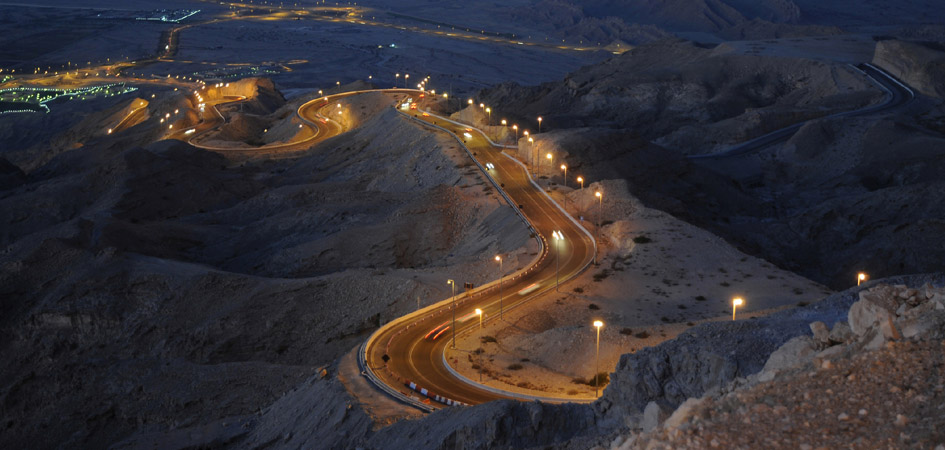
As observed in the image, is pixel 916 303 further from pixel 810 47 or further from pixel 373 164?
pixel 810 47

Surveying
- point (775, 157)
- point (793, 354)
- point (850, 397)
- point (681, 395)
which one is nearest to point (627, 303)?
point (681, 395)

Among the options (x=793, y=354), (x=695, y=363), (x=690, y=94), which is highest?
(x=793, y=354)

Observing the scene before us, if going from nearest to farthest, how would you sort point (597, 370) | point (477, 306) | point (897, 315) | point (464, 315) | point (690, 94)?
point (897, 315), point (597, 370), point (464, 315), point (477, 306), point (690, 94)

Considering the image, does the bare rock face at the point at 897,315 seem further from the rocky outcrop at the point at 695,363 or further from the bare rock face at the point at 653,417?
the rocky outcrop at the point at 695,363

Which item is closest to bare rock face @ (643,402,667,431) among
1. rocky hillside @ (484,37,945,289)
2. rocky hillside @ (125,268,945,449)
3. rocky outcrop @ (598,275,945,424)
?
rocky hillside @ (125,268,945,449)

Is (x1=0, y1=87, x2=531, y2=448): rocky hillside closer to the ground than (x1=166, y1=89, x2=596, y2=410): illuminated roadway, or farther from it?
closer to the ground

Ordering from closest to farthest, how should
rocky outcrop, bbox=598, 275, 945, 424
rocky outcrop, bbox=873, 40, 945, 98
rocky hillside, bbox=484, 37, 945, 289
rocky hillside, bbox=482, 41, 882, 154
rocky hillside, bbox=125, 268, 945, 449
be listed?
rocky hillside, bbox=125, 268, 945, 449, rocky outcrop, bbox=598, 275, 945, 424, rocky hillside, bbox=484, 37, 945, 289, rocky outcrop, bbox=873, 40, 945, 98, rocky hillside, bbox=482, 41, 882, 154

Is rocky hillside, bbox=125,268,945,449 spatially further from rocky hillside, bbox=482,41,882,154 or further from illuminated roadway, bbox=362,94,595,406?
rocky hillside, bbox=482,41,882,154

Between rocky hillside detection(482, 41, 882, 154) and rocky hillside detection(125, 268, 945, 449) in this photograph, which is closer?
rocky hillside detection(125, 268, 945, 449)

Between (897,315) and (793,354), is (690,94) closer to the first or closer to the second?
(793,354)

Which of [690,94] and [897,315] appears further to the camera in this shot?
[690,94]
